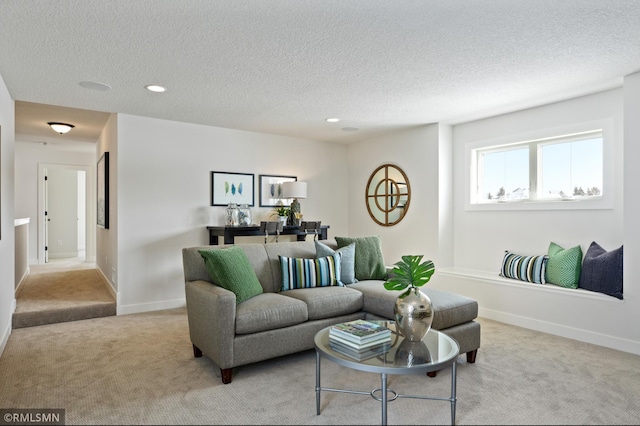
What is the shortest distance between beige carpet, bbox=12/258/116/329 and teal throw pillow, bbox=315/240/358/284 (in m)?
2.62

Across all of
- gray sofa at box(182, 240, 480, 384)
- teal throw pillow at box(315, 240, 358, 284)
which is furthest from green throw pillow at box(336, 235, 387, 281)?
gray sofa at box(182, 240, 480, 384)

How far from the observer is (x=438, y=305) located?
9.43 ft

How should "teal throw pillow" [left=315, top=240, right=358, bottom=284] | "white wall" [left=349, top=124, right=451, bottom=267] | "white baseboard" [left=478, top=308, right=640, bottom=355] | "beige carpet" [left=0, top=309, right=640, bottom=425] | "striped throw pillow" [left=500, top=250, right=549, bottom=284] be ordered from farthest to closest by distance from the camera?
"white wall" [left=349, top=124, right=451, bottom=267], "striped throw pillow" [left=500, top=250, right=549, bottom=284], "teal throw pillow" [left=315, top=240, right=358, bottom=284], "white baseboard" [left=478, top=308, right=640, bottom=355], "beige carpet" [left=0, top=309, right=640, bottom=425]

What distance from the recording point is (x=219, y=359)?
257 cm

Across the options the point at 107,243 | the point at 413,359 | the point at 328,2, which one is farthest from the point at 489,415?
the point at 107,243

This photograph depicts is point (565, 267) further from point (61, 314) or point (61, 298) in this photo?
point (61, 298)

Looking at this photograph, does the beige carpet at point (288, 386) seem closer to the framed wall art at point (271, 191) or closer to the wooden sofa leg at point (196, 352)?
the wooden sofa leg at point (196, 352)

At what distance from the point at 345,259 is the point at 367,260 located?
0.32m

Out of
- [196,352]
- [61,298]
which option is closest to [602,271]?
[196,352]

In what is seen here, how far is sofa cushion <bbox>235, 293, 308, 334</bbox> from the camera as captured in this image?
2.66m

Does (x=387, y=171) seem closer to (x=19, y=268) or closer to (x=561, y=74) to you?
(x=561, y=74)

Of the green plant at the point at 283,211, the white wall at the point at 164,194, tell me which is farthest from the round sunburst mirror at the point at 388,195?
the white wall at the point at 164,194

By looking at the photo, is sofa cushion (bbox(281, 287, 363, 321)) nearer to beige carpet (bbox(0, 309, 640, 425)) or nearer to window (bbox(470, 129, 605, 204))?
beige carpet (bbox(0, 309, 640, 425))

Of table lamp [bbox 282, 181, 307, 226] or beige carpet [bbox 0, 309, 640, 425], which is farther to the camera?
table lamp [bbox 282, 181, 307, 226]
